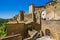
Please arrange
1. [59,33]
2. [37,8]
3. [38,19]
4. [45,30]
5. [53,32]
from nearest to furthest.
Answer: [59,33] → [53,32] → [45,30] → [38,19] → [37,8]

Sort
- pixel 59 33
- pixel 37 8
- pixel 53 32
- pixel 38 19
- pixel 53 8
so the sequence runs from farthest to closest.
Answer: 1. pixel 37 8
2. pixel 38 19
3. pixel 53 8
4. pixel 53 32
5. pixel 59 33

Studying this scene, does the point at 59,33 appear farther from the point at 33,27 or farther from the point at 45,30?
the point at 33,27

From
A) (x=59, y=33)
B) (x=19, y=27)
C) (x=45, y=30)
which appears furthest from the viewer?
(x=19, y=27)

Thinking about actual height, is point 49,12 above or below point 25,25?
above

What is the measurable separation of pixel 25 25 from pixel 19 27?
1.33 meters

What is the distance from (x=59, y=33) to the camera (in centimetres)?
1253

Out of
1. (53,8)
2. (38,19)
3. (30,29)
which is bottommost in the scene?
(30,29)

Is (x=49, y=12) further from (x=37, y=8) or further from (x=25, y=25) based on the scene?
(x=37, y=8)

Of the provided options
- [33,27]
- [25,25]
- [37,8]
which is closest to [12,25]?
[25,25]

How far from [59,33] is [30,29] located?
26.7ft

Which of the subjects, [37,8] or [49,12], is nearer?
[49,12]

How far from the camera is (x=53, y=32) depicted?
45.8ft

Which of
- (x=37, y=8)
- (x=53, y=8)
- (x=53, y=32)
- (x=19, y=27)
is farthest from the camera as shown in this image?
(x=37, y=8)

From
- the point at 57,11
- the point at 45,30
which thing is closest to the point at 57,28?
the point at 45,30
